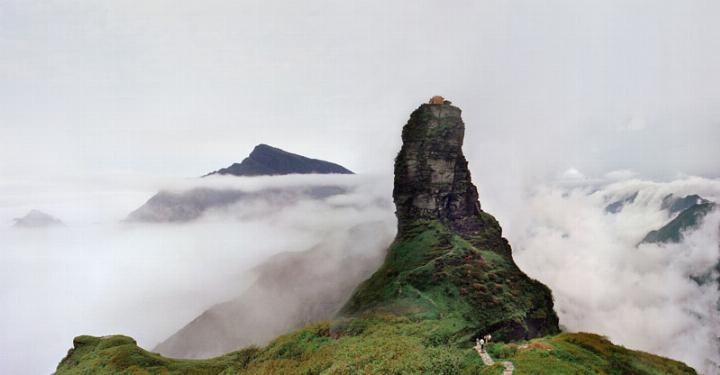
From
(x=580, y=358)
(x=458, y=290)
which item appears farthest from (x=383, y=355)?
(x=458, y=290)

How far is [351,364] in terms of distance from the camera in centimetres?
3791

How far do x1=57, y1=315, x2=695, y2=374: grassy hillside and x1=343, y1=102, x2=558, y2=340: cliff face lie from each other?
28.9 ft

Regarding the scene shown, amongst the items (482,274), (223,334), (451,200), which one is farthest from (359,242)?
(482,274)

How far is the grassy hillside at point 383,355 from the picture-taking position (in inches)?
1347

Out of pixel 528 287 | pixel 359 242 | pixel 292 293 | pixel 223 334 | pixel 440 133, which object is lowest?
pixel 223 334

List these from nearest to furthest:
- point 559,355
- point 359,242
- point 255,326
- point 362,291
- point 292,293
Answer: point 559,355 → point 362,291 → point 255,326 → point 292,293 → point 359,242

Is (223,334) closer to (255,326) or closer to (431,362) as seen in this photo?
(255,326)

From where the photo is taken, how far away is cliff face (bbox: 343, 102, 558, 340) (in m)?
67.6

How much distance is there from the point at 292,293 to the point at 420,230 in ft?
345

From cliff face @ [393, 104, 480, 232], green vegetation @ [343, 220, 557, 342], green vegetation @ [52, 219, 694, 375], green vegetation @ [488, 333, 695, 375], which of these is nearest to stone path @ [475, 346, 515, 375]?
green vegetation @ [488, 333, 695, 375]

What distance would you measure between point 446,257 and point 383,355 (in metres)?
41.8

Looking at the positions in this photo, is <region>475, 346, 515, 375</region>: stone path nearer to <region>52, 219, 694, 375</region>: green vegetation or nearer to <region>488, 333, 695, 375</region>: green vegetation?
<region>488, 333, 695, 375</region>: green vegetation

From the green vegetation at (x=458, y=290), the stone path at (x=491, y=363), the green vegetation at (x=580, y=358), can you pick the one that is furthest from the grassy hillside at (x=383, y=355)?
the green vegetation at (x=458, y=290)

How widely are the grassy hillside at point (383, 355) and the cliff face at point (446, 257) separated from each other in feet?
28.9
